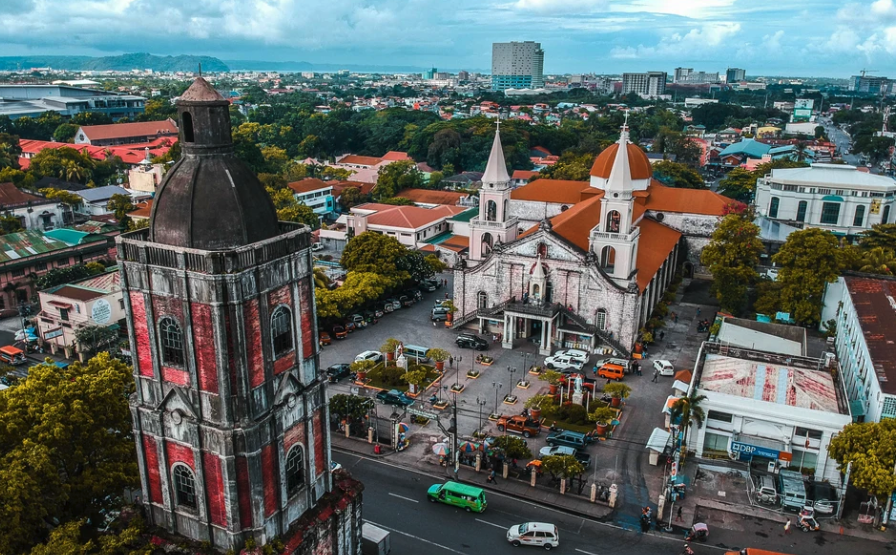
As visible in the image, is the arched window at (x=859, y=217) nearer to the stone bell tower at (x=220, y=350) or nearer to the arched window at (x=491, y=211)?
the arched window at (x=491, y=211)

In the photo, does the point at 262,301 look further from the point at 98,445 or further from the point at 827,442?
the point at 827,442

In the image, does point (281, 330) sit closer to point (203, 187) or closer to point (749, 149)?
point (203, 187)

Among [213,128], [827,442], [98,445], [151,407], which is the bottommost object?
[827,442]

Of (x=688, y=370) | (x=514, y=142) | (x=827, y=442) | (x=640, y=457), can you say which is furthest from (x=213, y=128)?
(x=514, y=142)

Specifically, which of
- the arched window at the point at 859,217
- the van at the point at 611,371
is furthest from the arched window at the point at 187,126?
the arched window at the point at 859,217

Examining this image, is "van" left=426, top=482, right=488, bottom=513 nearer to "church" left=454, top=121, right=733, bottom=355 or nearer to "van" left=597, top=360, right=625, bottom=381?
"van" left=597, top=360, right=625, bottom=381

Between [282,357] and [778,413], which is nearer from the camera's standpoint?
[282,357]
